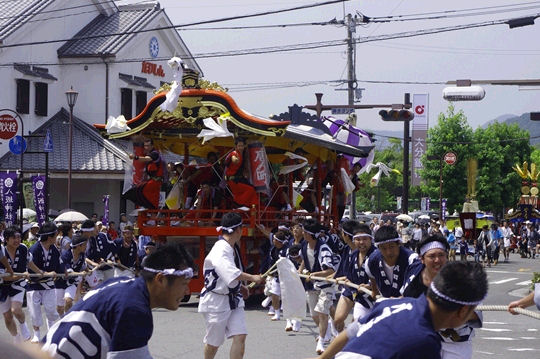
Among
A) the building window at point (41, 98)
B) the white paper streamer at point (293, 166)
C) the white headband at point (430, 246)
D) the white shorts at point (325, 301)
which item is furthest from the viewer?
the building window at point (41, 98)

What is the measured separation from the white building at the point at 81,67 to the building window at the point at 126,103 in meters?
0.04

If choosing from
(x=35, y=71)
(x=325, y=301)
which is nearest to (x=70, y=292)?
(x=325, y=301)

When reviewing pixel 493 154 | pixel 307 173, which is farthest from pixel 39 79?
pixel 493 154

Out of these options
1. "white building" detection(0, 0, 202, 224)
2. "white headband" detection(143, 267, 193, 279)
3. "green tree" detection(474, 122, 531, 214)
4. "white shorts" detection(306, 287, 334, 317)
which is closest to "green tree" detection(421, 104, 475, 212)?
"green tree" detection(474, 122, 531, 214)

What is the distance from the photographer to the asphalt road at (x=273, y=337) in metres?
13.6

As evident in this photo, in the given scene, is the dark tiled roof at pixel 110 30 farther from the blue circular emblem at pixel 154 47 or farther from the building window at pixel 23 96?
the building window at pixel 23 96

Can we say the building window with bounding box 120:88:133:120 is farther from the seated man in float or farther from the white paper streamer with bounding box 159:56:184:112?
the seated man in float

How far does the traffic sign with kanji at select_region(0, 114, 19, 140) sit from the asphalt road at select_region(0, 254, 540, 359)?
5.74 m

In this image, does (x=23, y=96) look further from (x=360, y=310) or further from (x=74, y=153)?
(x=360, y=310)

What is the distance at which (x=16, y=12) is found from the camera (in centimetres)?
3741

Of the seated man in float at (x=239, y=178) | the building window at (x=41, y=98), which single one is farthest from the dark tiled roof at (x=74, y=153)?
the seated man in float at (x=239, y=178)

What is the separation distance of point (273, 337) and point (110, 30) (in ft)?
90.9

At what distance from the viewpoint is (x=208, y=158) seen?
21328mm

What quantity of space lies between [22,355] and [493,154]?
240 ft
